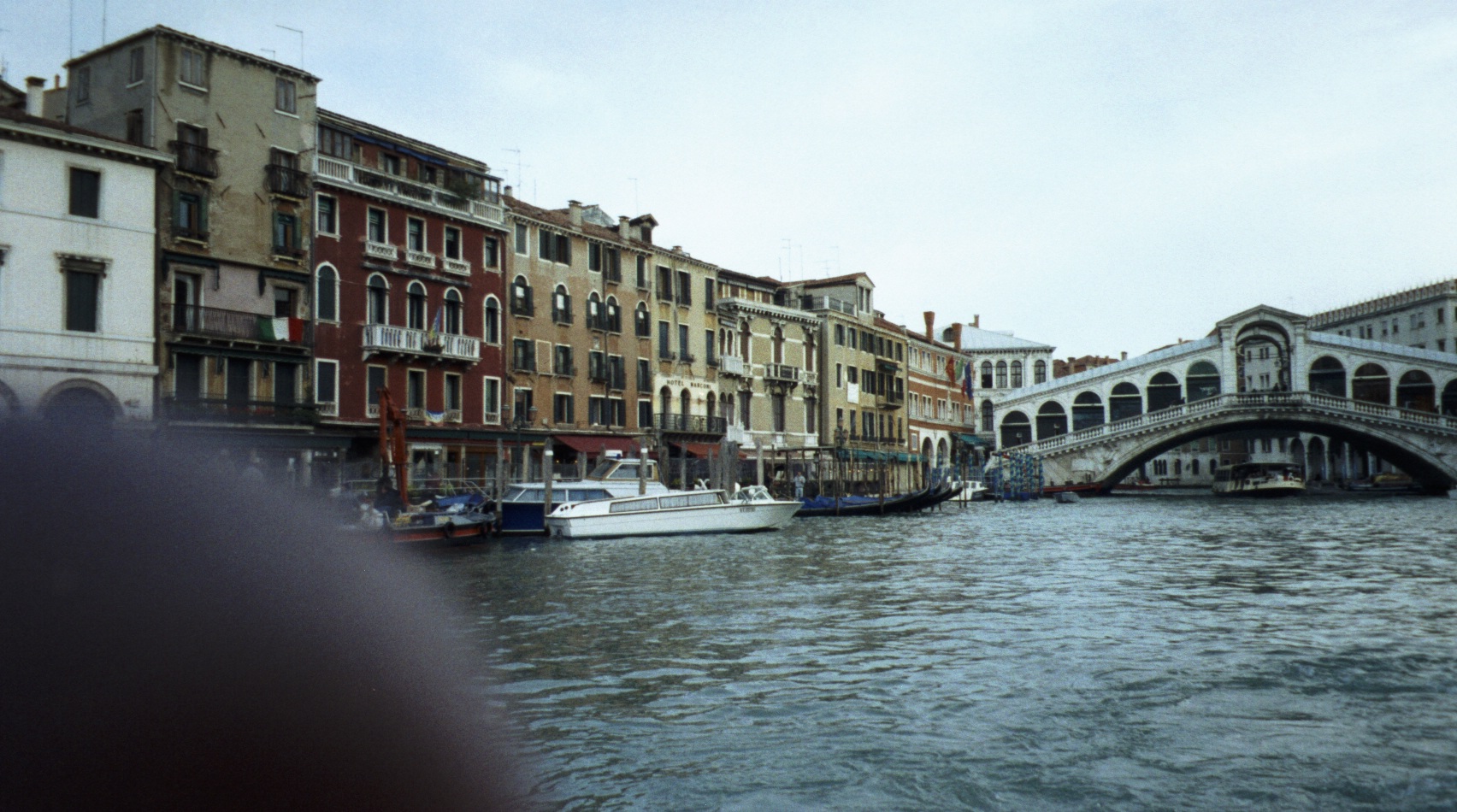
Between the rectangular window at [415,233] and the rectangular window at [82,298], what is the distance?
8.26 metres

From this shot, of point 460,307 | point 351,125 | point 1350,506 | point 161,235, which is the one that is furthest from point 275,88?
point 1350,506

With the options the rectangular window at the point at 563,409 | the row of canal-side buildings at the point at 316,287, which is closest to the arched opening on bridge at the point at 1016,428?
the row of canal-side buildings at the point at 316,287

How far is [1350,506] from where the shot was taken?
39.0 m

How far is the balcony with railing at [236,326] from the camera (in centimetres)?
2361

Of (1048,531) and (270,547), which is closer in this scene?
(270,547)

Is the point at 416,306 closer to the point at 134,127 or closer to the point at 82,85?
the point at 134,127

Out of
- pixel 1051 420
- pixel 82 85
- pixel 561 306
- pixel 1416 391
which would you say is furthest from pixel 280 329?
pixel 1416 391

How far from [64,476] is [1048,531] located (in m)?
25.6

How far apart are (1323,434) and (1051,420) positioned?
12833 mm

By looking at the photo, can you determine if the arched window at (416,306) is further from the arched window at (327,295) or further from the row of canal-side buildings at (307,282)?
the arched window at (327,295)

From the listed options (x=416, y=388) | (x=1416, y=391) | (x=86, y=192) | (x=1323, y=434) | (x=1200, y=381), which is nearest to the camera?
(x=86, y=192)

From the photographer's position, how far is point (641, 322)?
3722cm

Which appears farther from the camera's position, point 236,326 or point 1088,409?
A: point 1088,409

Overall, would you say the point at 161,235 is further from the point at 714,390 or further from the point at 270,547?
the point at 270,547
